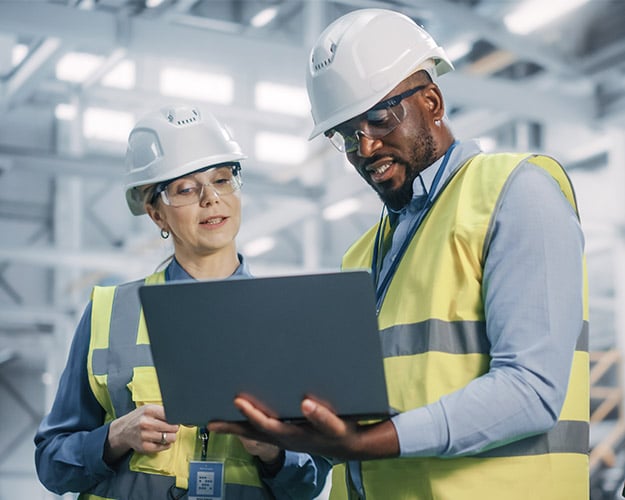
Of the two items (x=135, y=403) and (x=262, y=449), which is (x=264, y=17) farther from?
(x=262, y=449)

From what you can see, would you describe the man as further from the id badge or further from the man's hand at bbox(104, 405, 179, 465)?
the man's hand at bbox(104, 405, 179, 465)

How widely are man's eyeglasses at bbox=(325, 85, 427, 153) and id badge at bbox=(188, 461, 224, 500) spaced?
3.58ft

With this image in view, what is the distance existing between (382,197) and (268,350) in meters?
0.71

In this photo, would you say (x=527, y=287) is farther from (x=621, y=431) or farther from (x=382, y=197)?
(x=621, y=431)

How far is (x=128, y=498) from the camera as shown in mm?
2967

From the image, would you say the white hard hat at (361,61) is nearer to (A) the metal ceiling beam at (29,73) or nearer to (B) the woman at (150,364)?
(B) the woman at (150,364)

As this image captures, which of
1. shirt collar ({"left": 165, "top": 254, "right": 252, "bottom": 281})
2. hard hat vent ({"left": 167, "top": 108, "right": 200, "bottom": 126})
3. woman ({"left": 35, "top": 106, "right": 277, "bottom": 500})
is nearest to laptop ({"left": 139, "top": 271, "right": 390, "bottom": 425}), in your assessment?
woman ({"left": 35, "top": 106, "right": 277, "bottom": 500})

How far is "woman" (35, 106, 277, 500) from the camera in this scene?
2.92 m

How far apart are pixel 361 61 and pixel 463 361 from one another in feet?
2.79

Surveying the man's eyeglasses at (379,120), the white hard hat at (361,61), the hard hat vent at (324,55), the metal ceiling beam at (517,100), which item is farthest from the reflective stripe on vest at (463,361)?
the metal ceiling beam at (517,100)

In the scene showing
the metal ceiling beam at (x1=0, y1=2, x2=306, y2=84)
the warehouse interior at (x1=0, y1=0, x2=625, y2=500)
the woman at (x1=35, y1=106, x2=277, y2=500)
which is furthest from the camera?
the warehouse interior at (x1=0, y1=0, x2=625, y2=500)

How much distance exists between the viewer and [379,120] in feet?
8.00

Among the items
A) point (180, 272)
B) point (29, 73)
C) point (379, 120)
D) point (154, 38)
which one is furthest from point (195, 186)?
point (29, 73)

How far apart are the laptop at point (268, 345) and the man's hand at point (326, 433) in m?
0.03
